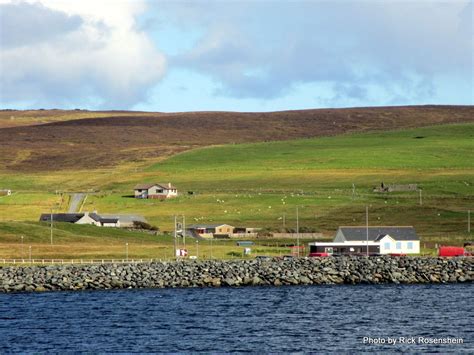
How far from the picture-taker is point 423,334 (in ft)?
182

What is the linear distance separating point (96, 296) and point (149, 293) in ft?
12.4

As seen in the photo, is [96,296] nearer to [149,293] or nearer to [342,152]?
[149,293]

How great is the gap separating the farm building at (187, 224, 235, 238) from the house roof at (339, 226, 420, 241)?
20.2 metres

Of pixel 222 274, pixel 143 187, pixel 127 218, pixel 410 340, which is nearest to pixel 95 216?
pixel 127 218

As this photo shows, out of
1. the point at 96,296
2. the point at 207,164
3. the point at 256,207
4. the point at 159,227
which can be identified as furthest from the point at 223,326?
the point at 207,164

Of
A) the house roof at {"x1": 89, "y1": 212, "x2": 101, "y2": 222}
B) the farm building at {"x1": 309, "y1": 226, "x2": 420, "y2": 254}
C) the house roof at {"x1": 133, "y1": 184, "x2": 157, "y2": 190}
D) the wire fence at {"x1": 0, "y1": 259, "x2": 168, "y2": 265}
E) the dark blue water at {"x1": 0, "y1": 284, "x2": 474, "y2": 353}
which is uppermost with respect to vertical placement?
the house roof at {"x1": 133, "y1": 184, "x2": 157, "y2": 190}

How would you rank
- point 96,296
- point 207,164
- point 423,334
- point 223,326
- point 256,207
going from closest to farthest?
1. point 423,334
2. point 223,326
3. point 96,296
4. point 256,207
5. point 207,164

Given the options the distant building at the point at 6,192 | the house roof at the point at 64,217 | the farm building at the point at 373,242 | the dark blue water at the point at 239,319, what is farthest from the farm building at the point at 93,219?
the dark blue water at the point at 239,319

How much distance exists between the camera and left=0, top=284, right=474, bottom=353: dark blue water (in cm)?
5344

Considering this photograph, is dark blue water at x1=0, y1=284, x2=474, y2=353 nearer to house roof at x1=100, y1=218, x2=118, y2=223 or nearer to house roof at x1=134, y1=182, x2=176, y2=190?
house roof at x1=100, y1=218, x2=118, y2=223

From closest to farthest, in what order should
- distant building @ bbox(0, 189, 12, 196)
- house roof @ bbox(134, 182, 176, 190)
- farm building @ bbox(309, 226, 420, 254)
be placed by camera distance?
farm building @ bbox(309, 226, 420, 254), house roof @ bbox(134, 182, 176, 190), distant building @ bbox(0, 189, 12, 196)

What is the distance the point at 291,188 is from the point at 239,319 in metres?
99.0

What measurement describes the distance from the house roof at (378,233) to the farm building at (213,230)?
20.2 meters

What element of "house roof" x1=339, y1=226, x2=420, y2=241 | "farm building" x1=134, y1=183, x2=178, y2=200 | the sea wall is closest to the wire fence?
the sea wall
